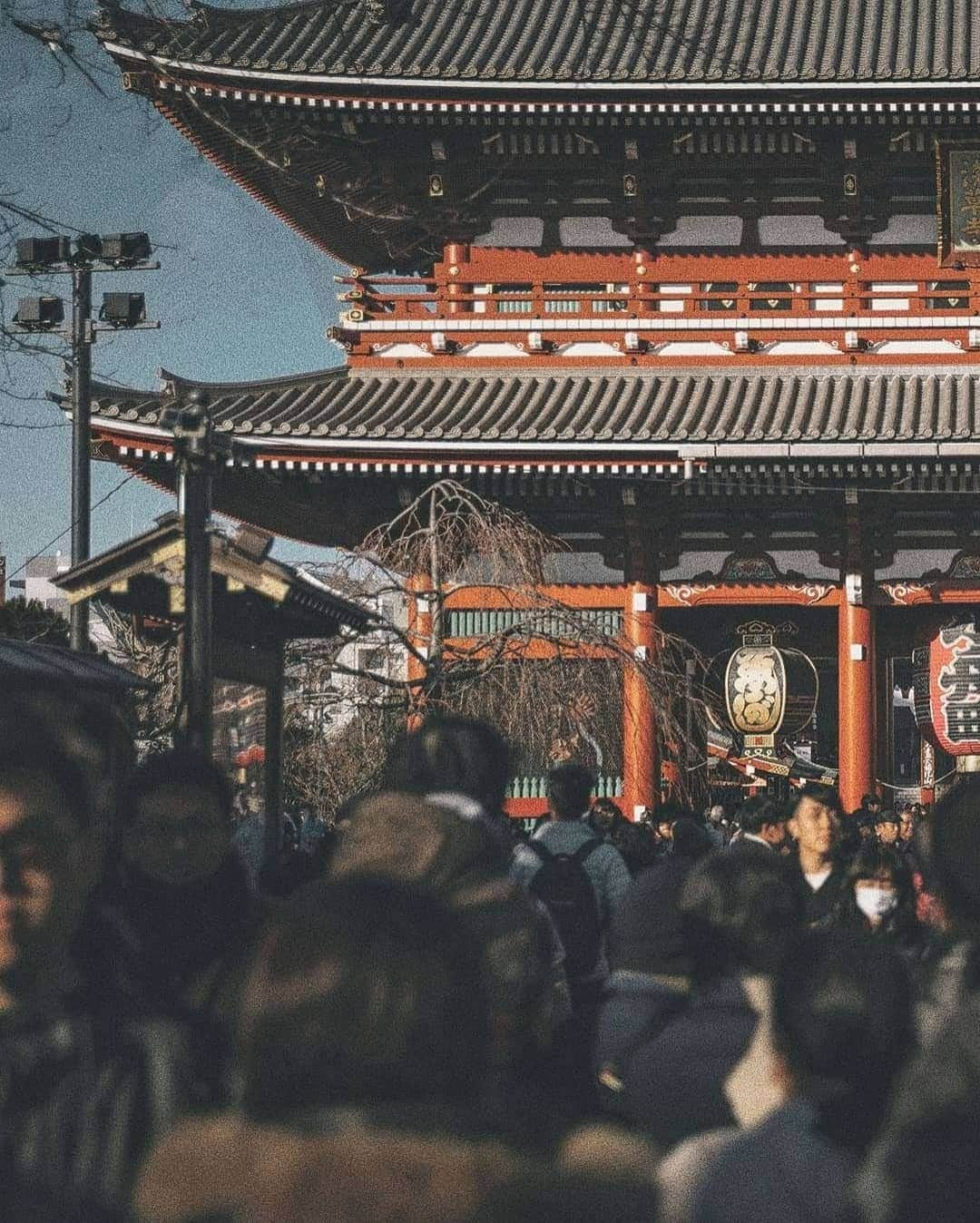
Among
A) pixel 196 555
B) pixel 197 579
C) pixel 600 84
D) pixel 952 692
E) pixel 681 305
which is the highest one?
pixel 600 84

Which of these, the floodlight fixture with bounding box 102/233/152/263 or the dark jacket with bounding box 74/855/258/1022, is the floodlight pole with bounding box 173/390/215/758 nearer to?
the dark jacket with bounding box 74/855/258/1022

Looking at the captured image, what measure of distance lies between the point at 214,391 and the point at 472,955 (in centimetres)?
1563

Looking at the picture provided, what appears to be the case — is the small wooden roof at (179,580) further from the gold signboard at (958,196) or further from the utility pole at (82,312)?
the gold signboard at (958,196)

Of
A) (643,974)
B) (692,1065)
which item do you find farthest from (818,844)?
(692,1065)

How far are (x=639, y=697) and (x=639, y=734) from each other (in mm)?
389

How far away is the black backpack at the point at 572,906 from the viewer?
5.70 m

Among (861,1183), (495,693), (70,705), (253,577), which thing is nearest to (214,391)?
(495,693)

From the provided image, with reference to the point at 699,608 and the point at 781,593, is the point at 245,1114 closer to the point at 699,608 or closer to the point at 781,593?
the point at 781,593

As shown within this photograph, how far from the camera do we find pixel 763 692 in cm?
1645

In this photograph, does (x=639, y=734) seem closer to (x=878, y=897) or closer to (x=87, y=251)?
(x=87, y=251)

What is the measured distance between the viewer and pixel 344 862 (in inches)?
137

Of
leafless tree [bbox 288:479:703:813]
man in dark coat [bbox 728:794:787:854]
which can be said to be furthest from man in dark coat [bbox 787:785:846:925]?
leafless tree [bbox 288:479:703:813]

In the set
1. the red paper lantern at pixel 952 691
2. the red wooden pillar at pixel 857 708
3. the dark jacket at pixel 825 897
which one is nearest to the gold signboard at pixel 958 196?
the red wooden pillar at pixel 857 708

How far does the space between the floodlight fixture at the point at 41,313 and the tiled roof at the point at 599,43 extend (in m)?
2.49
